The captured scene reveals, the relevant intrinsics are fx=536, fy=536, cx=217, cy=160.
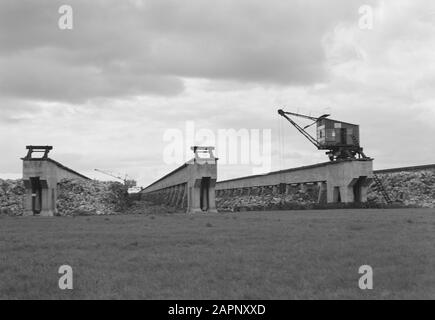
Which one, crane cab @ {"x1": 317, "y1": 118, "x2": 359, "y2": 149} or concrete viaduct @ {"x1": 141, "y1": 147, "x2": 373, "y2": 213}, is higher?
crane cab @ {"x1": 317, "y1": 118, "x2": 359, "y2": 149}

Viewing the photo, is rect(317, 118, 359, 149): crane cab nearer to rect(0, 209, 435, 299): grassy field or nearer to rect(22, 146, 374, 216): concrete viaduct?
rect(22, 146, 374, 216): concrete viaduct

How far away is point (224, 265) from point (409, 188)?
42.4 meters

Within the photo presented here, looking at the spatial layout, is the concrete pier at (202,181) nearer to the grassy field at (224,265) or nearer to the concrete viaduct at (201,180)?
the concrete viaduct at (201,180)

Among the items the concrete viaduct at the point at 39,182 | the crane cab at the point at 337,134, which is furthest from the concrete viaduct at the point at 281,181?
the concrete viaduct at the point at 39,182

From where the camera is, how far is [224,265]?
10.1 m

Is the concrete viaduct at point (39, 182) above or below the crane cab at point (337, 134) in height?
below

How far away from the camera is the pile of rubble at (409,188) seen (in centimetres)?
4576

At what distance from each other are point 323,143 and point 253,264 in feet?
140

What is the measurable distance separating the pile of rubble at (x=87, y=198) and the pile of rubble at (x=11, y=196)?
3424 millimetres

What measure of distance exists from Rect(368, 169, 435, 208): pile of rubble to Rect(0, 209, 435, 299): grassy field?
3177 cm

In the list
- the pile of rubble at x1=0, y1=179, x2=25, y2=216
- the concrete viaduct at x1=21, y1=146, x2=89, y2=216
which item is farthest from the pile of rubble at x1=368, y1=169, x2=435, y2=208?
the pile of rubble at x1=0, y1=179, x2=25, y2=216

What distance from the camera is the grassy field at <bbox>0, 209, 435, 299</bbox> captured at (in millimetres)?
7938
